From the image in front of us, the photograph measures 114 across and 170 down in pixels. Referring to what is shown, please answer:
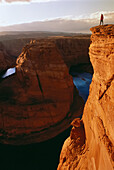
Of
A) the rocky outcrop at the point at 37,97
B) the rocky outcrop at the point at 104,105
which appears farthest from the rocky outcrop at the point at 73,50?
the rocky outcrop at the point at 104,105

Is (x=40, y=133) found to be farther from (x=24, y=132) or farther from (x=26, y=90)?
(x=26, y=90)

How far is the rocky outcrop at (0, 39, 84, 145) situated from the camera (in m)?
8.59

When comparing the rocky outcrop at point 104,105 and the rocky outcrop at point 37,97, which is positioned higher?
the rocky outcrop at point 104,105

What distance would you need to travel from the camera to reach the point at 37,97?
9.05 m

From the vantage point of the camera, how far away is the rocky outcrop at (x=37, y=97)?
8586mm

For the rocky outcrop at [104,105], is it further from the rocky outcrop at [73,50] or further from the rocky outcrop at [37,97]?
the rocky outcrop at [73,50]

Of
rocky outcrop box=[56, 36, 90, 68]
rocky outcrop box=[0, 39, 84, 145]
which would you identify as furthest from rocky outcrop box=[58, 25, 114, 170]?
rocky outcrop box=[56, 36, 90, 68]

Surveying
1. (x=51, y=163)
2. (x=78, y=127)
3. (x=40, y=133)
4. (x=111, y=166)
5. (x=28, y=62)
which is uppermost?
(x=28, y=62)

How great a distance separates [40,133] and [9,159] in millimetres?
2298

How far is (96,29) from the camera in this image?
307cm

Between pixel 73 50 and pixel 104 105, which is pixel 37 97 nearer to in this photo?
pixel 104 105

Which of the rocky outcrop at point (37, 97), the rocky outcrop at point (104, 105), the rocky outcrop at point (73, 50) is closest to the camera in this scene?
the rocky outcrop at point (104, 105)

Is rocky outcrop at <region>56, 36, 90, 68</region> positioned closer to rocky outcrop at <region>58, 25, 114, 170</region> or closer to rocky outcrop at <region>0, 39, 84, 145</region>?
rocky outcrop at <region>0, 39, 84, 145</region>

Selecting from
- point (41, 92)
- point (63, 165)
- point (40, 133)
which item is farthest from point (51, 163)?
point (41, 92)
